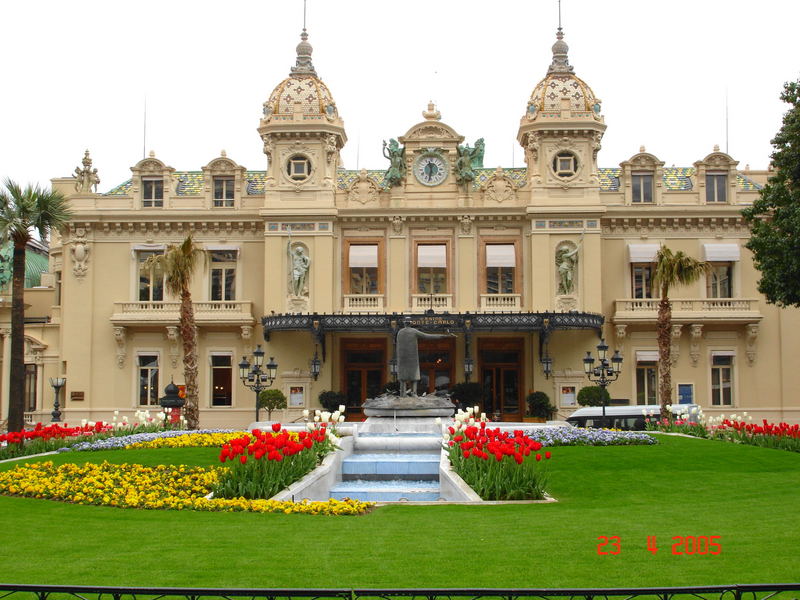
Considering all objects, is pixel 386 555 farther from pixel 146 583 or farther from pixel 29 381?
pixel 29 381

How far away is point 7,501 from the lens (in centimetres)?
1756

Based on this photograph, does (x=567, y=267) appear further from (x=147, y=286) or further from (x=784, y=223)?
(x=147, y=286)

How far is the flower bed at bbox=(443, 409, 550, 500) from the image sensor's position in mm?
18406

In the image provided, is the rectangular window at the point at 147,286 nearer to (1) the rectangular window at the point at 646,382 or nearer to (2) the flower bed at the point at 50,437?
(2) the flower bed at the point at 50,437

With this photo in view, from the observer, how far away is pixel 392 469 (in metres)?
22.5

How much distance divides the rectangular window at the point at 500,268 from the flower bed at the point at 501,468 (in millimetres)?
24874

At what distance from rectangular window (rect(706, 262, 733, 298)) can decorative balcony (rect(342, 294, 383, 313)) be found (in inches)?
587

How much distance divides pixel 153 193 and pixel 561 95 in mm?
19221

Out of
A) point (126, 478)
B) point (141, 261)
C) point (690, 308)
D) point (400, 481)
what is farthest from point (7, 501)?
point (690, 308)

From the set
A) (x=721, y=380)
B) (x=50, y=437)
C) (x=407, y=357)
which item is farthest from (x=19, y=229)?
(x=721, y=380)

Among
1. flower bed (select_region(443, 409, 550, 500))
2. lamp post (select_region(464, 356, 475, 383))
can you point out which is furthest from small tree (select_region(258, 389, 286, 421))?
flower bed (select_region(443, 409, 550, 500))

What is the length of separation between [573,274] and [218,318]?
627 inches

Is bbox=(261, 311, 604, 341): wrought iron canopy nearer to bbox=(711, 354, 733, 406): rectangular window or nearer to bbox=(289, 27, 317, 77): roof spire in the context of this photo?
bbox=(711, 354, 733, 406): rectangular window

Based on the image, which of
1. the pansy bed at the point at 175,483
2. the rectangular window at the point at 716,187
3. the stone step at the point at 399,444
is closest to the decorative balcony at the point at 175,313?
the rectangular window at the point at 716,187
